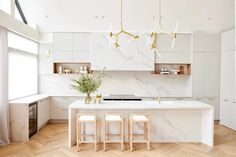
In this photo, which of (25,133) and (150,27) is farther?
(150,27)

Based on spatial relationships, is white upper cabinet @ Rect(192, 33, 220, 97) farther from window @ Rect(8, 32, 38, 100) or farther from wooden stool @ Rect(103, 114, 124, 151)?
window @ Rect(8, 32, 38, 100)

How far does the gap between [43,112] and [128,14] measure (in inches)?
135

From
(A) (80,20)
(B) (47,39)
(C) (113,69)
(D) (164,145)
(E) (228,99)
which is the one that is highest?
(A) (80,20)

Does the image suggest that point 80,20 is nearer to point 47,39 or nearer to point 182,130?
point 47,39

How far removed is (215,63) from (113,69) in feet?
9.52

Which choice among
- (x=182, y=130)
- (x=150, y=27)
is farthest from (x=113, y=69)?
(x=182, y=130)

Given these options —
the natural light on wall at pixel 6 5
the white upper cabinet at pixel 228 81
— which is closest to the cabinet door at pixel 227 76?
the white upper cabinet at pixel 228 81

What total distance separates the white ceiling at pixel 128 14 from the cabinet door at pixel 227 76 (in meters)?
0.92

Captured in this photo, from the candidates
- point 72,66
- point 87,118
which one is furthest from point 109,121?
point 72,66

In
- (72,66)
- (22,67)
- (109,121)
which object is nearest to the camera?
(109,121)

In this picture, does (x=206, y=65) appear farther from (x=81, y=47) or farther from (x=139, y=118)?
(x=81, y=47)

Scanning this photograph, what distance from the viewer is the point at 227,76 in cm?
584

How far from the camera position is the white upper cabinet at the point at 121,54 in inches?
241

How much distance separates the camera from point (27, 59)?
5863mm
